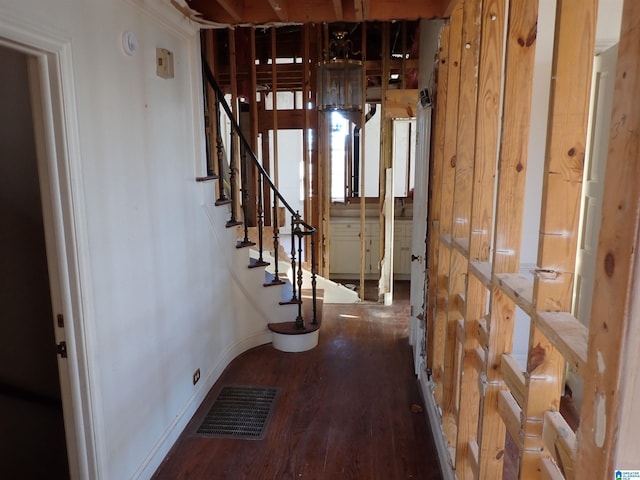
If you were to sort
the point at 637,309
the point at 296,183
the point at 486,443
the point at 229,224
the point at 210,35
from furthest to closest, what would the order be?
1. the point at 296,183
2. the point at 210,35
3. the point at 229,224
4. the point at 486,443
5. the point at 637,309

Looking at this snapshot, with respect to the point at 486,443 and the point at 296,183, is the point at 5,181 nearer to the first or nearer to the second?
the point at 486,443

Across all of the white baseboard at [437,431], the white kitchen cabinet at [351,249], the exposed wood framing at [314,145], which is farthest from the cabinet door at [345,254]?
the white baseboard at [437,431]

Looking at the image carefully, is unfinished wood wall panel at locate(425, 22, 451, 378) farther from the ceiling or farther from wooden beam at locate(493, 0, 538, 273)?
wooden beam at locate(493, 0, 538, 273)

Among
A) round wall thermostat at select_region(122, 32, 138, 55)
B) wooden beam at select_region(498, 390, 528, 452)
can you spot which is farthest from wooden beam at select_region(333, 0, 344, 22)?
wooden beam at select_region(498, 390, 528, 452)

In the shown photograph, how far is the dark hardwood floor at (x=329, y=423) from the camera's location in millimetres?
2369

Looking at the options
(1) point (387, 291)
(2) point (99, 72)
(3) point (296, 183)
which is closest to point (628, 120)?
(2) point (99, 72)

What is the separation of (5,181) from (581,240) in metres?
3.28

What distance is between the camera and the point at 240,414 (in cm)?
289

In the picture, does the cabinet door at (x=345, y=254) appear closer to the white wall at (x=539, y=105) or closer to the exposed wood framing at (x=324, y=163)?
the exposed wood framing at (x=324, y=163)

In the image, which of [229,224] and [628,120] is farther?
[229,224]

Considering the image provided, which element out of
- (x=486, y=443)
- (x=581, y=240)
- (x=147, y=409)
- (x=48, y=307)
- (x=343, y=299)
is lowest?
(x=343, y=299)

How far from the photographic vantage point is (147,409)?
2.24 metres

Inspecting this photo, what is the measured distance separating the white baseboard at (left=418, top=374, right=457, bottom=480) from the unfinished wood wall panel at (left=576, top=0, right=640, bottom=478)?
1475 mm

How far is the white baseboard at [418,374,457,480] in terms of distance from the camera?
7.25ft
